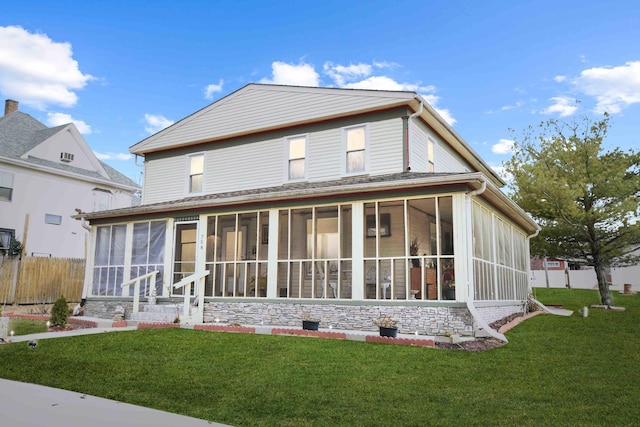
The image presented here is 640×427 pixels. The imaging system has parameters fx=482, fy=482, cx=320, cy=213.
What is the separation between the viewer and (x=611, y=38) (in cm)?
1446

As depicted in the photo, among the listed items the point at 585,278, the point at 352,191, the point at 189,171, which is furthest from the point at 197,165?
the point at 585,278

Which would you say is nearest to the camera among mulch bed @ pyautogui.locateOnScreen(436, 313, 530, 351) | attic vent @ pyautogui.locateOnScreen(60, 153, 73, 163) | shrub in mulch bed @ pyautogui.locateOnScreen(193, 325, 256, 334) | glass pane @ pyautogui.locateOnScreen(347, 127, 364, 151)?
mulch bed @ pyautogui.locateOnScreen(436, 313, 530, 351)

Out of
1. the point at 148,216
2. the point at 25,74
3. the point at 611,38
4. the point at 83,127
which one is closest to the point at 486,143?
the point at 611,38

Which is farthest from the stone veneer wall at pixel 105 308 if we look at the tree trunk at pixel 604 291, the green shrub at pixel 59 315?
the tree trunk at pixel 604 291

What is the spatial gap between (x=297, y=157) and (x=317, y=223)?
7.13ft

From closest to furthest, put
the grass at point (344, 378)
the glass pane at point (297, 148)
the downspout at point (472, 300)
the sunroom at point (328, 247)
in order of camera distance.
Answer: the grass at point (344, 378), the downspout at point (472, 300), the sunroom at point (328, 247), the glass pane at point (297, 148)

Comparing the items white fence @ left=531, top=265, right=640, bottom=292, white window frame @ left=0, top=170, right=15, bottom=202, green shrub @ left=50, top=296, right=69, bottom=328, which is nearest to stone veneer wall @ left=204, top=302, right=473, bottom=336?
green shrub @ left=50, top=296, right=69, bottom=328

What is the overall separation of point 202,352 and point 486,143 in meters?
16.2

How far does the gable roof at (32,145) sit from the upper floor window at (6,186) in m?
0.66

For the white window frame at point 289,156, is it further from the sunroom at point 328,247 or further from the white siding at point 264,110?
the sunroom at point 328,247

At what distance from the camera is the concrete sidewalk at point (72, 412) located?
13.2 feet

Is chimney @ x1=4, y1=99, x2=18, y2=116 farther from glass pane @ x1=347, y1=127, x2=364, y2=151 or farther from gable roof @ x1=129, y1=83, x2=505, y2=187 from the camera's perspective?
glass pane @ x1=347, y1=127, x2=364, y2=151

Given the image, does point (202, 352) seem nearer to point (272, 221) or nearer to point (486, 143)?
point (272, 221)

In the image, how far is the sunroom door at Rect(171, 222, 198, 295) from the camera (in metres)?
13.6
